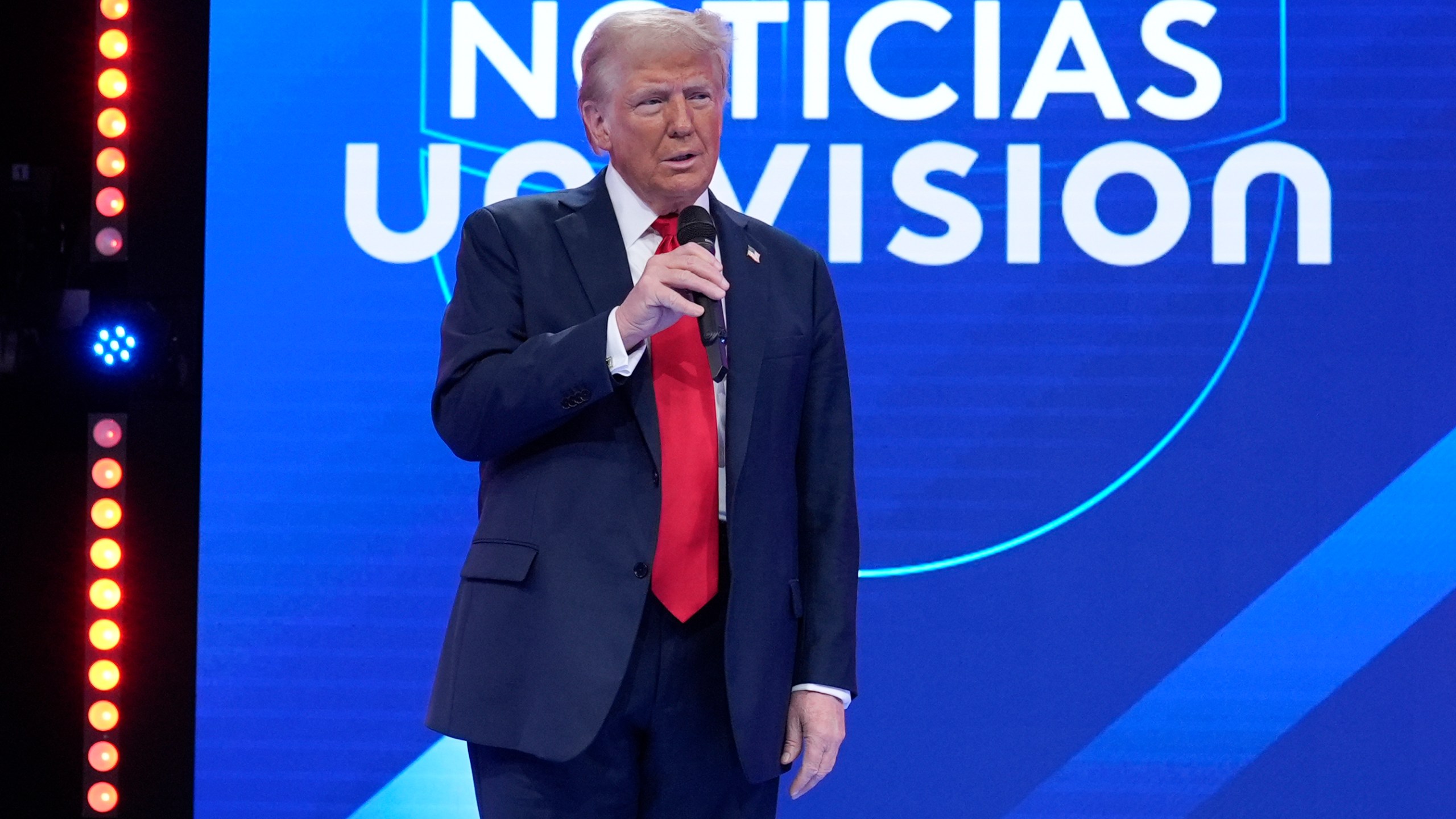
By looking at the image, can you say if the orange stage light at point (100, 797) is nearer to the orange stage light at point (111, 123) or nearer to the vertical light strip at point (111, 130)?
the vertical light strip at point (111, 130)

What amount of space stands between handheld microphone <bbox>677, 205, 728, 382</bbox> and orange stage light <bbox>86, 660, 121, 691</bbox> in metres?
1.46

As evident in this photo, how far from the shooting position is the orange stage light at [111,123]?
2678 millimetres

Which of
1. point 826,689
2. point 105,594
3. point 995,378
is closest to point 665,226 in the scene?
point 826,689

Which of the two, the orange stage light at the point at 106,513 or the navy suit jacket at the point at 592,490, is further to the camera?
the orange stage light at the point at 106,513

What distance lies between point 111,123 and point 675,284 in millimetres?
1567

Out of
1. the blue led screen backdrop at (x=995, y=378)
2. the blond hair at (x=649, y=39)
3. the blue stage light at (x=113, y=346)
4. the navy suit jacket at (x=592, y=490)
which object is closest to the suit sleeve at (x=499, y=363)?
the navy suit jacket at (x=592, y=490)

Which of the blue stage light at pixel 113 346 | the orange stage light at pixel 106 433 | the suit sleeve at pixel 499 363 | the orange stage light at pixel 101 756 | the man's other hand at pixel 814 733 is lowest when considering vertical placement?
the orange stage light at pixel 101 756

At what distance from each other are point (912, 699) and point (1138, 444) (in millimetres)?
688

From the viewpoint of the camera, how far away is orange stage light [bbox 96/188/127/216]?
2.69 meters

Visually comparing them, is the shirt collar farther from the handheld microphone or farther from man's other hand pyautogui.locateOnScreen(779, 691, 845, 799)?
man's other hand pyautogui.locateOnScreen(779, 691, 845, 799)

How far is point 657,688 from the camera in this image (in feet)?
5.76

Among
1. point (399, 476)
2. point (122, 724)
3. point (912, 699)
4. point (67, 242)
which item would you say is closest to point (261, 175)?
point (67, 242)

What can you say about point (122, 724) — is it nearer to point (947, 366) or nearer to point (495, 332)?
point (495, 332)

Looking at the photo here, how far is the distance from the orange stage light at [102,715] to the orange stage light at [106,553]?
0.24 m
